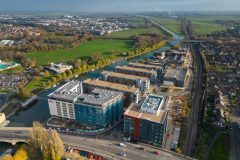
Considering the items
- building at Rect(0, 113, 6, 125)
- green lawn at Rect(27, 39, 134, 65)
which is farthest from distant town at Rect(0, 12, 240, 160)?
green lawn at Rect(27, 39, 134, 65)

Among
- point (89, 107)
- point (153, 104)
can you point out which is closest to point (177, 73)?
point (153, 104)

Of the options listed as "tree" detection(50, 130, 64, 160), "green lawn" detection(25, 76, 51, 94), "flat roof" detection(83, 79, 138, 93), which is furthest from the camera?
"green lawn" detection(25, 76, 51, 94)

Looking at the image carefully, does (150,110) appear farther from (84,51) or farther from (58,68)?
(84,51)

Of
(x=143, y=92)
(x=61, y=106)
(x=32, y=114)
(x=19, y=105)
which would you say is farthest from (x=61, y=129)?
(x=143, y=92)

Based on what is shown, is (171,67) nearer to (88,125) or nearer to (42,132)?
(88,125)

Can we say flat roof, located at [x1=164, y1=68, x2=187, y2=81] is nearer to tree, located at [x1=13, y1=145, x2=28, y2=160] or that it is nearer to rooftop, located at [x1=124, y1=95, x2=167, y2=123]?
rooftop, located at [x1=124, y1=95, x2=167, y2=123]

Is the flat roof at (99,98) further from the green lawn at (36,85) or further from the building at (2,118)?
the green lawn at (36,85)
